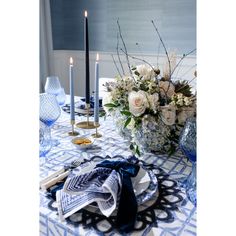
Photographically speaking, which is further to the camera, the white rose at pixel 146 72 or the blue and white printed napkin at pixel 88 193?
the white rose at pixel 146 72

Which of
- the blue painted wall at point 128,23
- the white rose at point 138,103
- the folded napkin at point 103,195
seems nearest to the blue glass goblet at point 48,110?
the white rose at point 138,103

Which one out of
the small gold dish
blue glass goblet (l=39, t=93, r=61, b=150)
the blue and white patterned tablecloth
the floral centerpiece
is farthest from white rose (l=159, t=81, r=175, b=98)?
blue glass goblet (l=39, t=93, r=61, b=150)

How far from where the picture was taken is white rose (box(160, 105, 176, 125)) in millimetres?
922

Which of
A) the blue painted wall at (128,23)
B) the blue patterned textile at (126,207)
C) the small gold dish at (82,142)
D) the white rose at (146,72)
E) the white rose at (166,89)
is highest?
the blue painted wall at (128,23)

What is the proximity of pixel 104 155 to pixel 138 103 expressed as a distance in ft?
0.76

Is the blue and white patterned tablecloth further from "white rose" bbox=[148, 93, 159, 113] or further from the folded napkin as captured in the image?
"white rose" bbox=[148, 93, 159, 113]

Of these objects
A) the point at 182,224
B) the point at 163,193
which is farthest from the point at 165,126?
the point at 182,224

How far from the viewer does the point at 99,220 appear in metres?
0.60

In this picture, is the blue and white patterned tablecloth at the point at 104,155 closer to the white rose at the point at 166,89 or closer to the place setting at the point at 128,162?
the place setting at the point at 128,162

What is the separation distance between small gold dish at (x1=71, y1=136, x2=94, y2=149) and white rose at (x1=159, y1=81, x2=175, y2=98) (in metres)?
0.33

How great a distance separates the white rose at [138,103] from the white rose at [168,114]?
Result: 64 mm

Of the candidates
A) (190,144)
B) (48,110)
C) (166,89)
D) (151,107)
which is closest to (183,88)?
(166,89)

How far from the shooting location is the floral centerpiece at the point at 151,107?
3.03 feet

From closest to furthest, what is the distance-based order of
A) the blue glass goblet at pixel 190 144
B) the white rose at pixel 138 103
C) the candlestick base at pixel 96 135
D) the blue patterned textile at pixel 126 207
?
1. the blue patterned textile at pixel 126 207
2. the blue glass goblet at pixel 190 144
3. the white rose at pixel 138 103
4. the candlestick base at pixel 96 135
